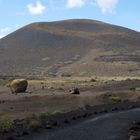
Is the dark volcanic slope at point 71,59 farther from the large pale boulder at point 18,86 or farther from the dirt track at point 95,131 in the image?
the dirt track at point 95,131

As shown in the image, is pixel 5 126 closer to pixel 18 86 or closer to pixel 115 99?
pixel 115 99

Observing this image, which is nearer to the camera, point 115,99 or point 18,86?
point 115,99

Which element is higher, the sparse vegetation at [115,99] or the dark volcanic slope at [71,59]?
the dark volcanic slope at [71,59]

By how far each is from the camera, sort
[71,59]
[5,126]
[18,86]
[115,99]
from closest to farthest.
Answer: [5,126], [115,99], [18,86], [71,59]

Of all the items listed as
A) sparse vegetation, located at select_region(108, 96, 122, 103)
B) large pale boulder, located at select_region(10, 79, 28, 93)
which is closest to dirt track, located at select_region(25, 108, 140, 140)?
sparse vegetation, located at select_region(108, 96, 122, 103)

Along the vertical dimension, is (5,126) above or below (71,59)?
below

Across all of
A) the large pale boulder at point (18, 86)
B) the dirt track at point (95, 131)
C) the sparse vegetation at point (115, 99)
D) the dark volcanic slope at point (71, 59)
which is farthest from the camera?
the dark volcanic slope at point (71, 59)

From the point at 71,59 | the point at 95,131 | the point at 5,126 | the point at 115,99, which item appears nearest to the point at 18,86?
the point at 115,99

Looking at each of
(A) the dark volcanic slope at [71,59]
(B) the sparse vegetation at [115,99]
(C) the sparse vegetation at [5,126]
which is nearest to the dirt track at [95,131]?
(C) the sparse vegetation at [5,126]

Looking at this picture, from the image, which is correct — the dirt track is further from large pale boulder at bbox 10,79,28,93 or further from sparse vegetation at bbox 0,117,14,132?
large pale boulder at bbox 10,79,28,93

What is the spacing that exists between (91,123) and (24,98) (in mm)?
23854

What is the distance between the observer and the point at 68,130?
2339 cm

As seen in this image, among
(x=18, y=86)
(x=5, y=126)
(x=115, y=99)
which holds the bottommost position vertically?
(x=115, y=99)

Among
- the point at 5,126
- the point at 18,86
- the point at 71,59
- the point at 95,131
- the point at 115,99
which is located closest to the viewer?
the point at 95,131
